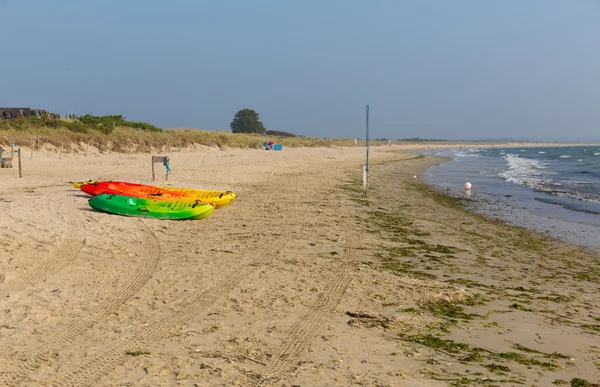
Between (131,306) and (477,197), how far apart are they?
15.5 metres

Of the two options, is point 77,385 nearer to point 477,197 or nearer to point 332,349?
point 332,349

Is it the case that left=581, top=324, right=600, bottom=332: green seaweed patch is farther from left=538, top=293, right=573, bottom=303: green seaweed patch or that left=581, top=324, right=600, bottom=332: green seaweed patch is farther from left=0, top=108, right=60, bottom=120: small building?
left=0, top=108, right=60, bottom=120: small building

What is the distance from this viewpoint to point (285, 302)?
5801mm

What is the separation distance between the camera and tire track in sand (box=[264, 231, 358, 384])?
13.7 ft

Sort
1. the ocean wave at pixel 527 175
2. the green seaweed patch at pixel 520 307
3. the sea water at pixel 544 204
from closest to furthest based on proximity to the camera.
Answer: the green seaweed patch at pixel 520 307 → the sea water at pixel 544 204 → the ocean wave at pixel 527 175

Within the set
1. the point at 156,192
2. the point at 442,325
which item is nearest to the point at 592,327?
the point at 442,325

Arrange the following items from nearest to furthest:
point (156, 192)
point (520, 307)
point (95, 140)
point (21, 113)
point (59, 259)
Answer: point (520, 307), point (59, 259), point (156, 192), point (95, 140), point (21, 113)

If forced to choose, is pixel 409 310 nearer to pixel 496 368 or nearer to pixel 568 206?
pixel 496 368

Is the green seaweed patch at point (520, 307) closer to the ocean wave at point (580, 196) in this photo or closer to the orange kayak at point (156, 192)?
the orange kayak at point (156, 192)

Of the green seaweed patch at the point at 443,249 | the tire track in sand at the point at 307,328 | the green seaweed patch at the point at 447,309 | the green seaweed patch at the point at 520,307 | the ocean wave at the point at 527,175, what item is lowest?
the ocean wave at the point at 527,175

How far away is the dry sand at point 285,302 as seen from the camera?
13.6 ft

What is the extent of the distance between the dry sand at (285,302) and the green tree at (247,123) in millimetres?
91271

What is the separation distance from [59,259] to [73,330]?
9.21 ft

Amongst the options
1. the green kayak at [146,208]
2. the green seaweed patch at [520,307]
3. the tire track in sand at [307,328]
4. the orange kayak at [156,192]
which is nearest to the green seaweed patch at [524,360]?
the green seaweed patch at [520,307]
